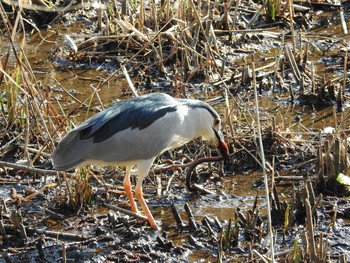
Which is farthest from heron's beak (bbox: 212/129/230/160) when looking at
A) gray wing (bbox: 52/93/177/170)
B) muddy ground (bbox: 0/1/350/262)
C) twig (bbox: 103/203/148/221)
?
twig (bbox: 103/203/148/221)

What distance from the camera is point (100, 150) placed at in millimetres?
6156

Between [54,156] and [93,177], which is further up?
[54,156]

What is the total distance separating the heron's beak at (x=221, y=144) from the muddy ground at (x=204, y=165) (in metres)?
0.21

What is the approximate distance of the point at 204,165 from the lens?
698 centimetres

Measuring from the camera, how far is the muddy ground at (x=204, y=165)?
5777 millimetres

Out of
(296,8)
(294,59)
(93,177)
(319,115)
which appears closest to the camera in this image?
(93,177)

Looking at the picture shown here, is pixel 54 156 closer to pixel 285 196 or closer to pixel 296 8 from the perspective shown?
pixel 285 196

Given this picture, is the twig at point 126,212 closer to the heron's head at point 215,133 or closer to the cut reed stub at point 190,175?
the cut reed stub at point 190,175

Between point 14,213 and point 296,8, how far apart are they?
5.57 m

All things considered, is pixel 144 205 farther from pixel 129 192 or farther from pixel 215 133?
pixel 215 133

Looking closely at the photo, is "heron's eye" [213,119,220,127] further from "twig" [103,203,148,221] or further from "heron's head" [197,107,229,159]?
Result: "twig" [103,203,148,221]

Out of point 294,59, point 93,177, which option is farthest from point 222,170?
point 294,59

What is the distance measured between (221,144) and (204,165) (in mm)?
354

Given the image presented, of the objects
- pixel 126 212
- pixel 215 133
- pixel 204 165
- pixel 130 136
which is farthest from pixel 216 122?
pixel 126 212
